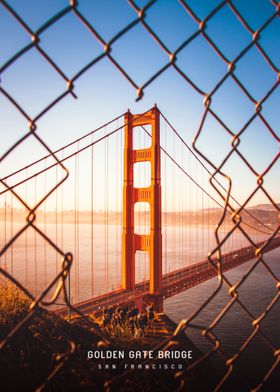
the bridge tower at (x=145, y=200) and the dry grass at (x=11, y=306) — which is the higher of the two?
the bridge tower at (x=145, y=200)

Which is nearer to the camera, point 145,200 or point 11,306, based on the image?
point 11,306

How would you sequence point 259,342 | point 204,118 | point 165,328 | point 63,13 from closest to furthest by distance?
1. point 63,13
2. point 204,118
3. point 165,328
4. point 259,342

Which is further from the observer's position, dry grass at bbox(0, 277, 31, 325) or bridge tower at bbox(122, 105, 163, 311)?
bridge tower at bbox(122, 105, 163, 311)

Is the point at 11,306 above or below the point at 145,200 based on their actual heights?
below

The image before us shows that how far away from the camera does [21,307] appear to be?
302 inches

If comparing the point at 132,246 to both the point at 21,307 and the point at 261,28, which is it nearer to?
the point at 21,307

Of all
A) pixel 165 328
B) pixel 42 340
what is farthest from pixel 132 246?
pixel 42 340

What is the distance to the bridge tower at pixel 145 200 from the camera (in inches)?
489

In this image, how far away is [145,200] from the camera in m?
12.9

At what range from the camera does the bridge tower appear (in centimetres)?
1241

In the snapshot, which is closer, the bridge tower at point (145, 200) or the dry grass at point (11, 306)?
the dry grass at point (11, 306)

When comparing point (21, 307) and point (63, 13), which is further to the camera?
point (21, 307)

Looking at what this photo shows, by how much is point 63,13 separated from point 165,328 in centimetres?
1074

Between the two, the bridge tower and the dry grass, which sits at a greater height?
the bridge tower
